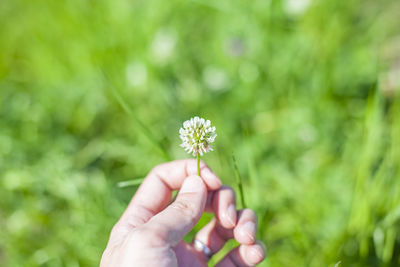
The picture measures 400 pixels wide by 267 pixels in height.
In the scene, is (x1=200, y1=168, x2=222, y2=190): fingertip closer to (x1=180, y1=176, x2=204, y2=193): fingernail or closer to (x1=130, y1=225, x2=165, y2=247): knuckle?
(x1=180, y1=176, x2=204, y2=193): fingernail

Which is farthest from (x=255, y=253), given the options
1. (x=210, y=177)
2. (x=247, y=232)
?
(x=210, y=177)

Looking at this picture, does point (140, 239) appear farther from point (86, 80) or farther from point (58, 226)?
point (86, 80)

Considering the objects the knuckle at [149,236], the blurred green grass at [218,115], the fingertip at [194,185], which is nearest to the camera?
the knuckle at [149,236]

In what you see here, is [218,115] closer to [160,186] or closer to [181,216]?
[160,186]

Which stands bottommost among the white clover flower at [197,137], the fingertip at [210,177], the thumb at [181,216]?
the thumb at [181,216]

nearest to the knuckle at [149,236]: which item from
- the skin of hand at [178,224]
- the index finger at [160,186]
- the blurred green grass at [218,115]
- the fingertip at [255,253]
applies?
the skin of hand at [178,224]

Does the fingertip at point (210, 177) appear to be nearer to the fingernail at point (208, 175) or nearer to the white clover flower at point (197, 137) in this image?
the fingernail at point (208, 175)
